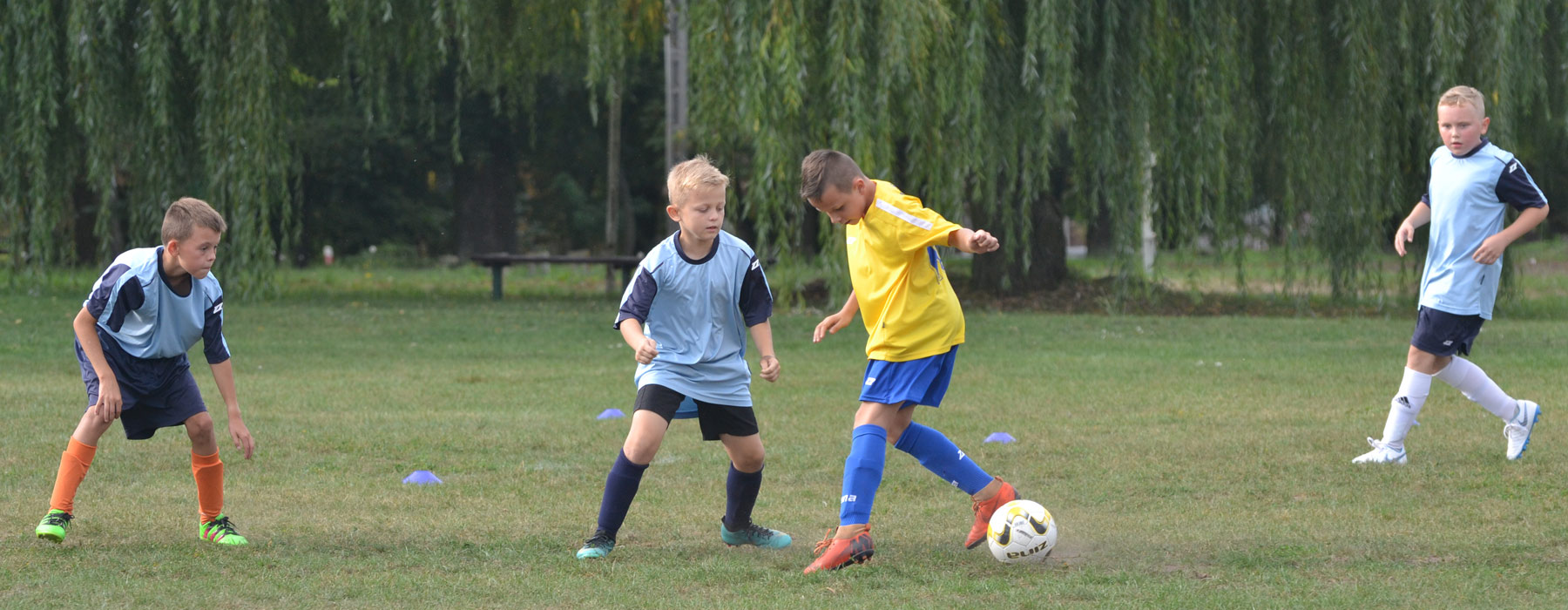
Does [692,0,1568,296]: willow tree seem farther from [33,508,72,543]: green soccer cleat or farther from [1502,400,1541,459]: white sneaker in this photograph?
[33,508,72,543]: green soccer cleat

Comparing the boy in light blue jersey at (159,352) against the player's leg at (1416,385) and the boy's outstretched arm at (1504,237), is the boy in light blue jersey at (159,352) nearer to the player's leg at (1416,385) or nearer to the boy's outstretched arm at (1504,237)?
the player's leg at (1416,385)

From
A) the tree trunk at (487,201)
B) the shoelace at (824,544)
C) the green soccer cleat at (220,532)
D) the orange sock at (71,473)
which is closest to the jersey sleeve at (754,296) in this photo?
the shoelace at (824,544)

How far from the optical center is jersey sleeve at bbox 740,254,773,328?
5.10 m

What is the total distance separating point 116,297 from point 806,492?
2771 millimetres

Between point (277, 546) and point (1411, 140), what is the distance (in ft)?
39.2

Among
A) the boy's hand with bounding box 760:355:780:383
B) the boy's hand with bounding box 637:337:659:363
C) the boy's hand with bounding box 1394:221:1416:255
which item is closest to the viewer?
the boy's hand with bounding box 637:337:659:363

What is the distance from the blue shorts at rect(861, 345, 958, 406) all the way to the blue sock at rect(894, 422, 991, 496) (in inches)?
7.1

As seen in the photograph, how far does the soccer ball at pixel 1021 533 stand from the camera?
4836 millimetres

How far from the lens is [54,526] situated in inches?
201

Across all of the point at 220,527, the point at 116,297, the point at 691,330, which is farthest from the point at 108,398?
the point at 691,330

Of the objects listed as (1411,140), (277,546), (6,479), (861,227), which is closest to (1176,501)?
(861,227)

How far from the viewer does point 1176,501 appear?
234 inches

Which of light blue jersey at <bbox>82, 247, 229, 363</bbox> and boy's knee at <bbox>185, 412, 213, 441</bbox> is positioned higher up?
light blue jersey at <bbox>82, 247, 229, 363</bbox>

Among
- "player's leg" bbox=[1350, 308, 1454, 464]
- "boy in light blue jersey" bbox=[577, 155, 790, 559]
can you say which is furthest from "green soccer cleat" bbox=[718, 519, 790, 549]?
"player's leg" bbox=[1350, 308, 1454, 464]
